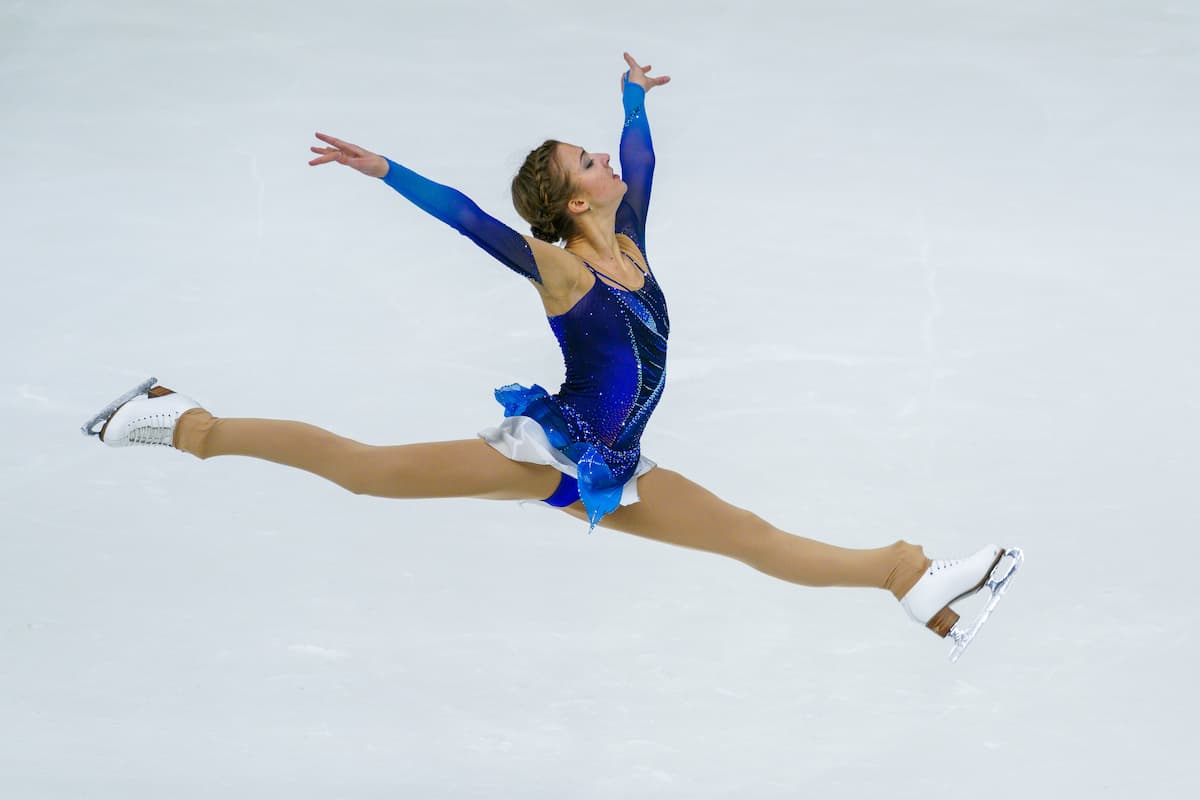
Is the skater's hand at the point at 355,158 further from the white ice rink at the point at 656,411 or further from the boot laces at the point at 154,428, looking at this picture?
the white ice rink at the point at 656,411

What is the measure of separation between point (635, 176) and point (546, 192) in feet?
1.18

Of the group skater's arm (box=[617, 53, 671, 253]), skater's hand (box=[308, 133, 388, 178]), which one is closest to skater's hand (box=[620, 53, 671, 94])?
skater's arm (box=[617, 53, 671, 253])

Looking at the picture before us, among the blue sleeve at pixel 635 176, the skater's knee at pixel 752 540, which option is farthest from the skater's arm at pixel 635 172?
the skater's knee at pixel 752 540

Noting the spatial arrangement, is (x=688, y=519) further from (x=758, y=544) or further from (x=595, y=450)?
(x=595, y=450)

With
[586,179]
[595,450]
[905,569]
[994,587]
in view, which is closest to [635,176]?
[586,179]

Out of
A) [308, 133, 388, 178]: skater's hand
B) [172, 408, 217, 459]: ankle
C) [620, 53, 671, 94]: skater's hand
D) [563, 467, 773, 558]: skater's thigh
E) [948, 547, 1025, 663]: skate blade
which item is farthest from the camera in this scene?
[620, 53, 671, 94]: skater's hand

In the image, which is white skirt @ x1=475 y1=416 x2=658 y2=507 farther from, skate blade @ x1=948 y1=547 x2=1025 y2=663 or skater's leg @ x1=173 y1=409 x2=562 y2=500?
skate blade @ x1=948 y1=547 x2=1025 y2=663

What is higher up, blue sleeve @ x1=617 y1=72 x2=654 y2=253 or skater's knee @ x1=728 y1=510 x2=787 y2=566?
blue sleeve @ x1=617 y1=72 x2=654 y2=253

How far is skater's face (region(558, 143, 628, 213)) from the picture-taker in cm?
399

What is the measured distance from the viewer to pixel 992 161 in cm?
739

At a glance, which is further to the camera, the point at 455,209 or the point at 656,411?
the point at 656,411

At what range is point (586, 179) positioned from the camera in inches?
157

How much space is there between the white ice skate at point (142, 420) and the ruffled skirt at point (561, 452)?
0.80m

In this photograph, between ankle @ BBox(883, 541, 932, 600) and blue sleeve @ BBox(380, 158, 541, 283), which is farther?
ankle @ BBox(883, 541, 932, 600)
